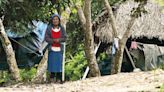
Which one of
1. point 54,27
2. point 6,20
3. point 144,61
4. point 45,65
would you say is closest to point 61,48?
point 54,27

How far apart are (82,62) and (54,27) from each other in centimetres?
665

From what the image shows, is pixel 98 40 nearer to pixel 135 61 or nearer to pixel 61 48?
pixel 135 61

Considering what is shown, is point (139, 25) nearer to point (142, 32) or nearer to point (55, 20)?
point (142, 32)

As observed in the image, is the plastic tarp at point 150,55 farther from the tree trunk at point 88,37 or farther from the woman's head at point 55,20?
the woman's head at point 55,20

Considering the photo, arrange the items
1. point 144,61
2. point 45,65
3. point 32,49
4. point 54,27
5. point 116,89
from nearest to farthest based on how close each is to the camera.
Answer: point 116,89
point 54,27
point 45,65
point 144,61
point 32,49

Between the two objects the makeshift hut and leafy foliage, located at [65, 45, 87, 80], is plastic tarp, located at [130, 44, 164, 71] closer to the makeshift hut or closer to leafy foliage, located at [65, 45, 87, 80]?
the makeshift hut

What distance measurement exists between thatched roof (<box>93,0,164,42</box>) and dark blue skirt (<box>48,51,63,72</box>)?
505cm

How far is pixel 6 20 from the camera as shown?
10.7m

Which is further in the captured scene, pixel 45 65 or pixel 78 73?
pixel 78 73

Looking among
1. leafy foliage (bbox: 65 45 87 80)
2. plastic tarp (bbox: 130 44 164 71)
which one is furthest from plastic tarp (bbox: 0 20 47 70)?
plastic tarp (bbox: 130 44 164 71)

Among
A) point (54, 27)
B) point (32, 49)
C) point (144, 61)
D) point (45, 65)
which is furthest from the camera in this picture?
point (32, 49)

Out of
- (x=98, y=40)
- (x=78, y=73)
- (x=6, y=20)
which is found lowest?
(x=78, y=73)

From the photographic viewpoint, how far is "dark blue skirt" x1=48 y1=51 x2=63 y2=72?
343 inches

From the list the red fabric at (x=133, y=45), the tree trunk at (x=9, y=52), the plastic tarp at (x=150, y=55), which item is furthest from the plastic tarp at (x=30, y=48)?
the tree trunk at (x=9, y=52)
